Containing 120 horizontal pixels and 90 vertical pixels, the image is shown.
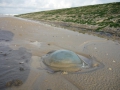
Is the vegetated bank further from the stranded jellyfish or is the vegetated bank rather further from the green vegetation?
the stranded jellyfish

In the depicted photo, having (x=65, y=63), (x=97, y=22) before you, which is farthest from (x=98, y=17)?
(x=65, y=63)

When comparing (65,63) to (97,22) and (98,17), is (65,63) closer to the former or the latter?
(97,22)

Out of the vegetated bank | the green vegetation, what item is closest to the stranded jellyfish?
the vegetated bank

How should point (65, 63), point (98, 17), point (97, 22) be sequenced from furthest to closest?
point (98, 17)
point (97, 22)
point (65, 63)

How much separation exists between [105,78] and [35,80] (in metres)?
2.57

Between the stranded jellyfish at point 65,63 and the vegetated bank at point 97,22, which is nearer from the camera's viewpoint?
the stranded jellyfish at point 65,63

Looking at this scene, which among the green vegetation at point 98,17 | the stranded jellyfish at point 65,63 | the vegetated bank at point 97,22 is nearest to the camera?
the stranded jellyfish at point 65,63

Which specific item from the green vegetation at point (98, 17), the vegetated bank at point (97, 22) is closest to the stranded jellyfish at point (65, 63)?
the vegetated bank at point (97, 22)

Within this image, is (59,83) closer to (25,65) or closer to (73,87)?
(73,87)

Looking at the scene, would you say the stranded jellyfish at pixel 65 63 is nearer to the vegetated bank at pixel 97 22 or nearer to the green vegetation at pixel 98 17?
the vegetated bank at pixel 97 22

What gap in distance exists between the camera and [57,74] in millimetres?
4613

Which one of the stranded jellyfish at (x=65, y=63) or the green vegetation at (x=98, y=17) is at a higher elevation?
the green vegetation at (x=98, y=17)

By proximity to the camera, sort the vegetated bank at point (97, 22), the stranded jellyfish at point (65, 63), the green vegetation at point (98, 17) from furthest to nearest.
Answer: the green vegetation at point (98, 17), the vegetated bank at point (97, 22), the stranded jellyfish at point (65, 63)

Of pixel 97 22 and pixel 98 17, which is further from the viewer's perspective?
pixel 98 17
